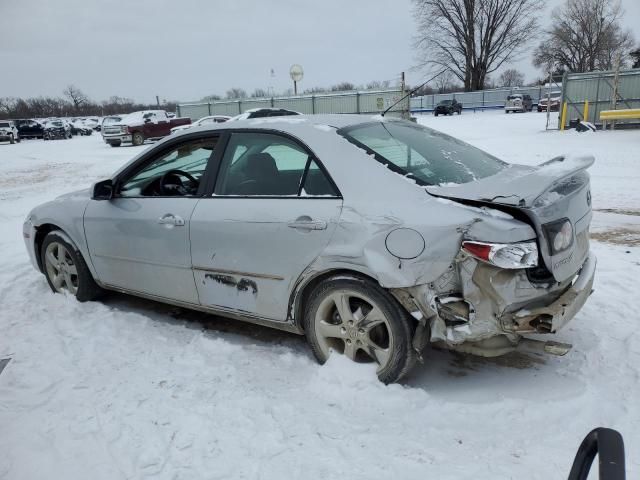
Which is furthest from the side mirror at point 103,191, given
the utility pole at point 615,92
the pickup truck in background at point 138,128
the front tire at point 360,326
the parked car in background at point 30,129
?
the parked car in background at point 30,129

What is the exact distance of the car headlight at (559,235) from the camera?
8.26 feet

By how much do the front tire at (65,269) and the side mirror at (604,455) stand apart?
409cm

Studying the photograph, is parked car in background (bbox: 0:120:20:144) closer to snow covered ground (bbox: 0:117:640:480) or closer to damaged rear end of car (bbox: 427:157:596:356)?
snow covered ground (bbox: 0:117:640:480)

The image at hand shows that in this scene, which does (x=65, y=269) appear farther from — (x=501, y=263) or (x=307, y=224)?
(x=501, y=263)

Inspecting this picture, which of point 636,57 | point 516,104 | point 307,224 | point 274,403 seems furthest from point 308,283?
point 636,57

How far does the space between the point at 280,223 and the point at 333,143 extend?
1.95 feet

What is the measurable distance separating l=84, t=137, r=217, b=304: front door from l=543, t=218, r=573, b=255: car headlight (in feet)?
7.46

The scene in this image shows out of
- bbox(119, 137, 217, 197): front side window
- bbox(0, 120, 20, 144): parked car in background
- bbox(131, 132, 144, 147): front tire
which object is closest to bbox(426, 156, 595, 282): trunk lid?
bbox(119, 137, 217, 197): front side window

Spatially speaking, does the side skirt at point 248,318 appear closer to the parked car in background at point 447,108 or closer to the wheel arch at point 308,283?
the wheel arch at point 308,283

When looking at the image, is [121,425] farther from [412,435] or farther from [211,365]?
[412,435]

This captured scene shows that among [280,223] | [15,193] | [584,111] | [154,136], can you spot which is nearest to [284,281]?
[280,223]

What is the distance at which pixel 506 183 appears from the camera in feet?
9.14

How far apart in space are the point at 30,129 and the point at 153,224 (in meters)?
40.0

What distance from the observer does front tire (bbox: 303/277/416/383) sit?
280 cm
